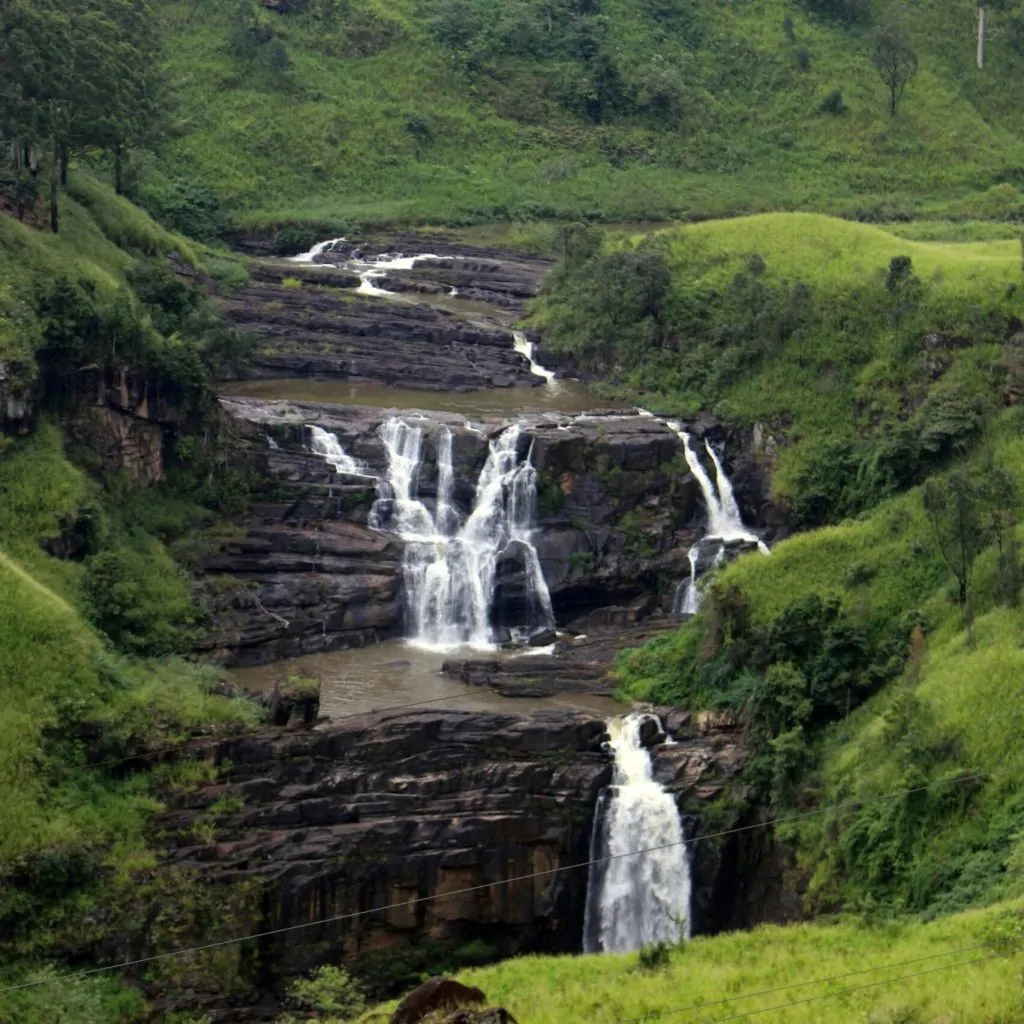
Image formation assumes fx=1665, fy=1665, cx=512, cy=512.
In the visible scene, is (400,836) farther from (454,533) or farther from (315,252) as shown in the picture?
(315,252)

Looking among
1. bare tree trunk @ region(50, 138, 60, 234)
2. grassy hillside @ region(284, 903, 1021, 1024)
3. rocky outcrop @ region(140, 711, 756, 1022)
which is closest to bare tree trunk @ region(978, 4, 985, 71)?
bare tree trunk @ region(50, 138, 60, 234)

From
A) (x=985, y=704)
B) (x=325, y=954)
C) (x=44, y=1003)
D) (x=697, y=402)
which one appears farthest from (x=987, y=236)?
(x=44, y=1003)

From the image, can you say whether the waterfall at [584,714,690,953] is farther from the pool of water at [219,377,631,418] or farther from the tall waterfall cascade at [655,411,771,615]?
the pool of water at [219,377,631,418]

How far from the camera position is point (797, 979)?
26672 millimetres

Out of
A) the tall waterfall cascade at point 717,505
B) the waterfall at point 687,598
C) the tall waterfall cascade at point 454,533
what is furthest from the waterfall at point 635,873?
the tall waterfall cascade at point 717,505

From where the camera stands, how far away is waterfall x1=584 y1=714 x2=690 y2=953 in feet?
114

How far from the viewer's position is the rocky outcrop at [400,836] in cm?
3316

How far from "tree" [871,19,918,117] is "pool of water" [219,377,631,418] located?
3609cm

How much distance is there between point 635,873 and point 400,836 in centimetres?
506

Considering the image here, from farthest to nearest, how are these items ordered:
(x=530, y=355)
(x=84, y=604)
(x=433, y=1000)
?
(x=530, y=355)
(x=84, y=604)
(x=433, y=1000)

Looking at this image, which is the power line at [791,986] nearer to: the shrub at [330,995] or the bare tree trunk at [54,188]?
the shrub at [330,995]

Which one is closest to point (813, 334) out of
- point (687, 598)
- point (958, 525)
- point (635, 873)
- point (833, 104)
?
point (687, 598)

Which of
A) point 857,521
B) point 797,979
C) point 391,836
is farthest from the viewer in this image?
point 857,521

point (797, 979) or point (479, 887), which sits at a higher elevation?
point (797, 979)
